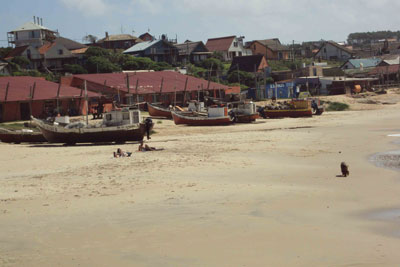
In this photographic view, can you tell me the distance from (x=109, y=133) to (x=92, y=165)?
29.5 feet

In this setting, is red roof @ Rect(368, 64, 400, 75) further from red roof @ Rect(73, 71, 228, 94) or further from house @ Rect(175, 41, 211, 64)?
house @ Rect(175, 41, 211, 64)

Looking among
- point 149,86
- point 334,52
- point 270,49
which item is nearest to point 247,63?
point 270,49

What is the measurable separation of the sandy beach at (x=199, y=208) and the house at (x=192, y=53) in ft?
220

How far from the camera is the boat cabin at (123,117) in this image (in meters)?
32.6

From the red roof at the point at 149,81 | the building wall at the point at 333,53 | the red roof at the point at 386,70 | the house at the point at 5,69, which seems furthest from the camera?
the building wall at the point at 333,53

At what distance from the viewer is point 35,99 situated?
151 ft

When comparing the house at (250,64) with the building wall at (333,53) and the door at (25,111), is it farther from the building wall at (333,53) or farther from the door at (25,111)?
the door at (25,111)

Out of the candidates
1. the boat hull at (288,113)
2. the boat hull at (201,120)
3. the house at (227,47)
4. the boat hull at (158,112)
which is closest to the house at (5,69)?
the boat hull at (158,112)

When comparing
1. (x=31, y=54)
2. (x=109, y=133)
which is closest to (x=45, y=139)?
(x=109, y=133)

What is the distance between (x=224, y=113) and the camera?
45.1m

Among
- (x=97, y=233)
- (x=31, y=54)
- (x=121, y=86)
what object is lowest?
(x=97, y=233)

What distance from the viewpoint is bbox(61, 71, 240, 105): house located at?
180 ft

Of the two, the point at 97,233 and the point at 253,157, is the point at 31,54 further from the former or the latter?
the point at 97,233

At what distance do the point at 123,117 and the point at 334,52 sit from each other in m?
85.5
